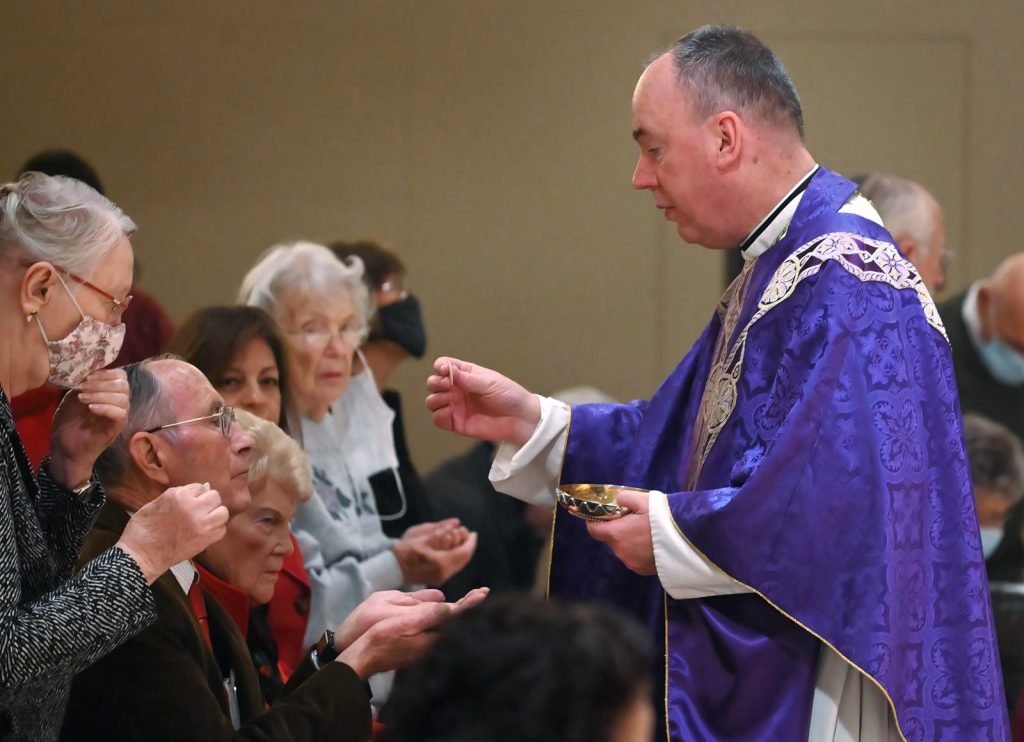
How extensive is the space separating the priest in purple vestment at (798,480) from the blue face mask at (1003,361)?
194 cm

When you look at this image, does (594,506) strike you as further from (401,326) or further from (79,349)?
(401,326)

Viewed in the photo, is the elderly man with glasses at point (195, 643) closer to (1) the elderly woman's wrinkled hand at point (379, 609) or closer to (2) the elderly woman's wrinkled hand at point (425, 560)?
(1) the elderly woman's wrinkled hand at point (379, 609)

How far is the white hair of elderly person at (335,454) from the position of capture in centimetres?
370

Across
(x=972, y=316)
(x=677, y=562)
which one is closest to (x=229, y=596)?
(x=677, y=562)

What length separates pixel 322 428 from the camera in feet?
13.1

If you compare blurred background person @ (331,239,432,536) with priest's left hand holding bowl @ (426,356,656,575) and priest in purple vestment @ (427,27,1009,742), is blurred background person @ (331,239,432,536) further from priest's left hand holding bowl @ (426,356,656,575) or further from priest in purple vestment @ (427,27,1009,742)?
priest in purple vestment @ (427,27,1009,742)

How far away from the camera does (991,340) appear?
4.41 metres

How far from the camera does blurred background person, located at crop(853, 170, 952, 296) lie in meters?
4.24

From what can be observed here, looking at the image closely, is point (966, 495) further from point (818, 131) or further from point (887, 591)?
point (818, 131)

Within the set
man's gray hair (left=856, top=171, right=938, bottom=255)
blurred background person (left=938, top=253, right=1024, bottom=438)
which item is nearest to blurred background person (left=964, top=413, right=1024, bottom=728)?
blurred background person (left=938, top=253, right=1024, bottom=438)

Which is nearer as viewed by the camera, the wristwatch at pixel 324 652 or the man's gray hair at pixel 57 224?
the man's gray hair at pixel 57 224

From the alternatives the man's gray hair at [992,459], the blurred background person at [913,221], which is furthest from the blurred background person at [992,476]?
the blurred background person at [913,221]

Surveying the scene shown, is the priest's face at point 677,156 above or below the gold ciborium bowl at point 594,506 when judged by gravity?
above

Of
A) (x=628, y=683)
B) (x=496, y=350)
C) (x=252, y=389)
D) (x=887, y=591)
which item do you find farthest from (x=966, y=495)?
(x=496, y=350)
